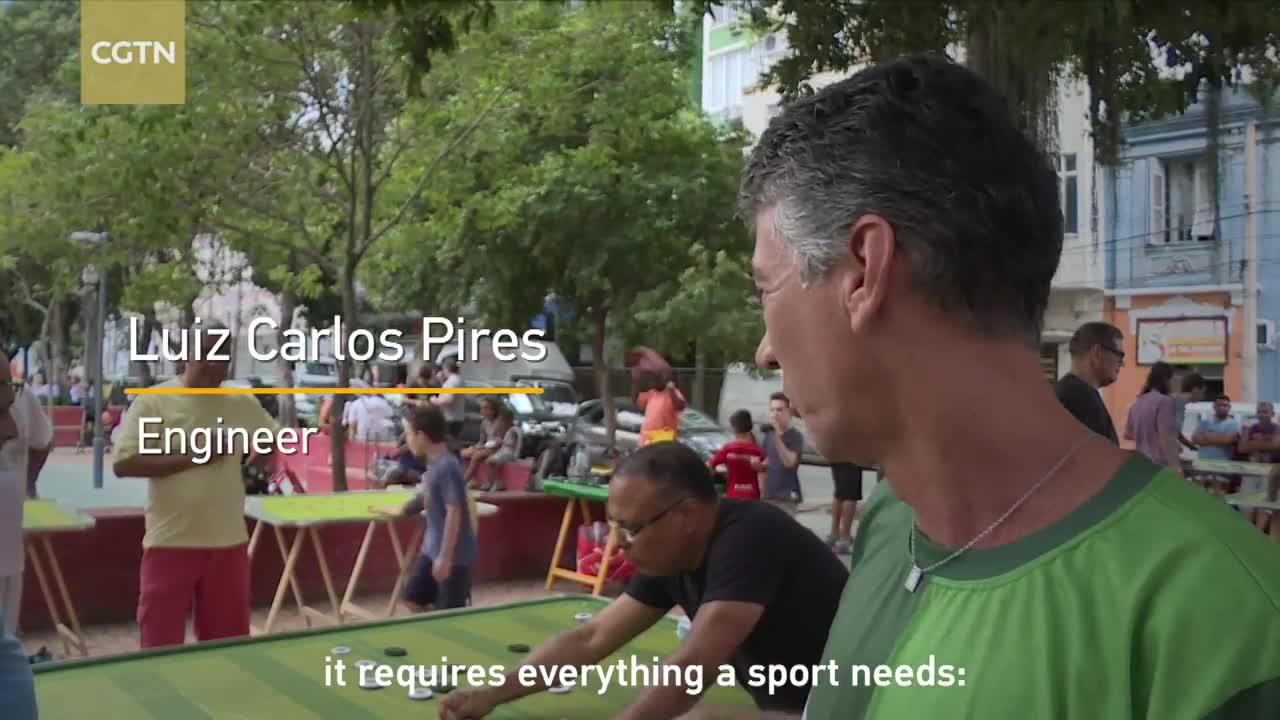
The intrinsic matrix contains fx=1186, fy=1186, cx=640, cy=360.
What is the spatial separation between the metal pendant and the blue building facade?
16.6 meters

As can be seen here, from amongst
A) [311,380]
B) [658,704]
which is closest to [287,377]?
[311,380]

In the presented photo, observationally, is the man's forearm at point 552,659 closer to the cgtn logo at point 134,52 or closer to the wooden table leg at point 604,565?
the wooden table leg at point 604,565

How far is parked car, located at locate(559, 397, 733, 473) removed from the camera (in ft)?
52.7

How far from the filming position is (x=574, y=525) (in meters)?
9.22

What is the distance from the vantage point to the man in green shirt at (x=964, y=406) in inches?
31.0

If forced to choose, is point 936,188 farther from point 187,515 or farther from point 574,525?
point 574,525

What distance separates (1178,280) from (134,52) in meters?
15.9

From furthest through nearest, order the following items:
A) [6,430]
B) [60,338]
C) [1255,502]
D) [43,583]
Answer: [60,338], [1255,502], [43,583], [6,430]

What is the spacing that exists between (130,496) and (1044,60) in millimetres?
12788

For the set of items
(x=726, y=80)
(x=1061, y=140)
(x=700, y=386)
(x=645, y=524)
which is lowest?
(x=700, y=386)

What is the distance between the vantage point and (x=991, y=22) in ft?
13.4

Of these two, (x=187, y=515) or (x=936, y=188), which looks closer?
(x=936, y=188)

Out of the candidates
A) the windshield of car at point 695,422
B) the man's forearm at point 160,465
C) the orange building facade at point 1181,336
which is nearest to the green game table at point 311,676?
the man's forearm at point 160,465

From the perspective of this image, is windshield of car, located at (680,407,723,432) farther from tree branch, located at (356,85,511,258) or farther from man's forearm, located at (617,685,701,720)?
man's forearm, located at (617,685,701,720)
